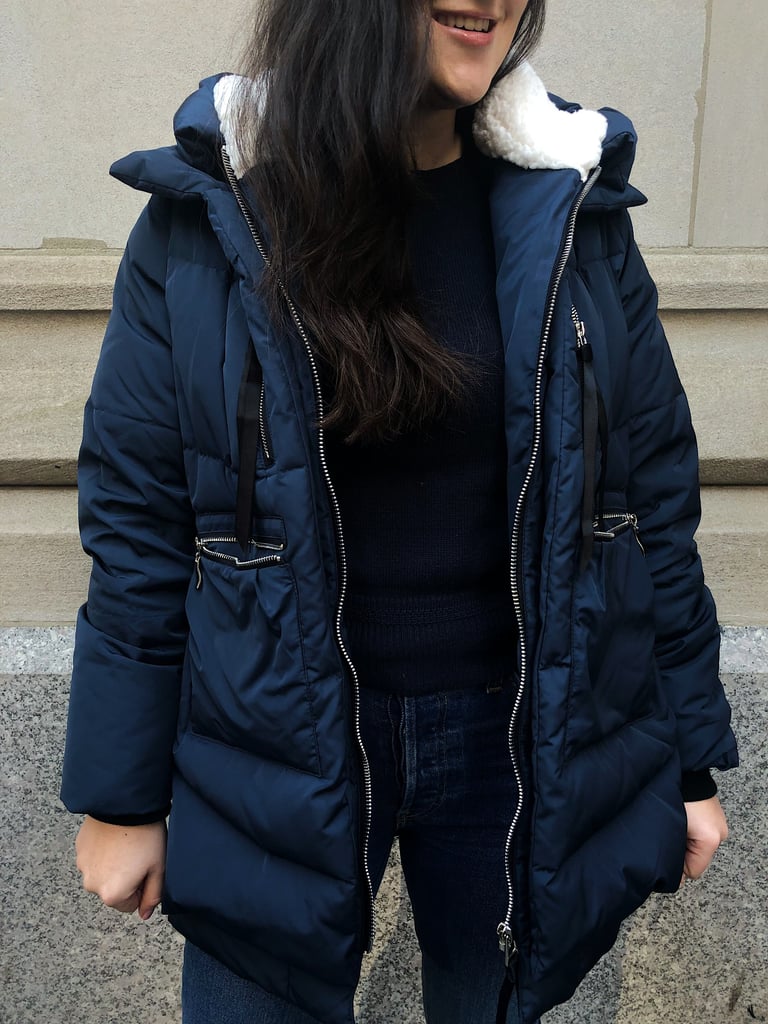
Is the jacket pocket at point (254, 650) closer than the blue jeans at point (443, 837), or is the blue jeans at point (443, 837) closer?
the jacket pocket at point (254, 650)

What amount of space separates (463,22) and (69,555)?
1.65 m

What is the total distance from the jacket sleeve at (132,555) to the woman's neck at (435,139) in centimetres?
38

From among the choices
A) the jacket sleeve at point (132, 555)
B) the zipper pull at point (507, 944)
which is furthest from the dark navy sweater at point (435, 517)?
the zipper pull at point (507, 944)

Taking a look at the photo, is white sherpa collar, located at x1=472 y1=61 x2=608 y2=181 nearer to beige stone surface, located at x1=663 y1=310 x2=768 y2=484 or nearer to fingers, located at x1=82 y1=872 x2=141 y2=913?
beige stone surface, located at x1=663 y1=310 x2=768 y2=484

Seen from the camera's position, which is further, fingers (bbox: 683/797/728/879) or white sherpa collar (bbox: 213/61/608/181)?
fingers (bbox: 683/797/728/879)

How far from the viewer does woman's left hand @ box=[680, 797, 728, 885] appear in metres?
1.57

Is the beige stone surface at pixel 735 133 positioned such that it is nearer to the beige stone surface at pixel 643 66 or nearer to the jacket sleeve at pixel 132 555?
the beige stone surface at pixel 643 66

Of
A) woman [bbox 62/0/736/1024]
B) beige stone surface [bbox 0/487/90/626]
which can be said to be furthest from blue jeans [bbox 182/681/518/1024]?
beige stone surface [bbox 0/487/90/626]

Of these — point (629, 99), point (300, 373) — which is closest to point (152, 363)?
point (300, 373)

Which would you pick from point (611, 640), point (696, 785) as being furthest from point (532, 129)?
point (696, 785)

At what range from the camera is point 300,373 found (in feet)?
4.08

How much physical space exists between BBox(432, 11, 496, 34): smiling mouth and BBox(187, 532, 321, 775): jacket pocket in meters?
0.73

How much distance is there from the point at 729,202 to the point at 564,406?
1.59m

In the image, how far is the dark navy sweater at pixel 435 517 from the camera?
1.35m
